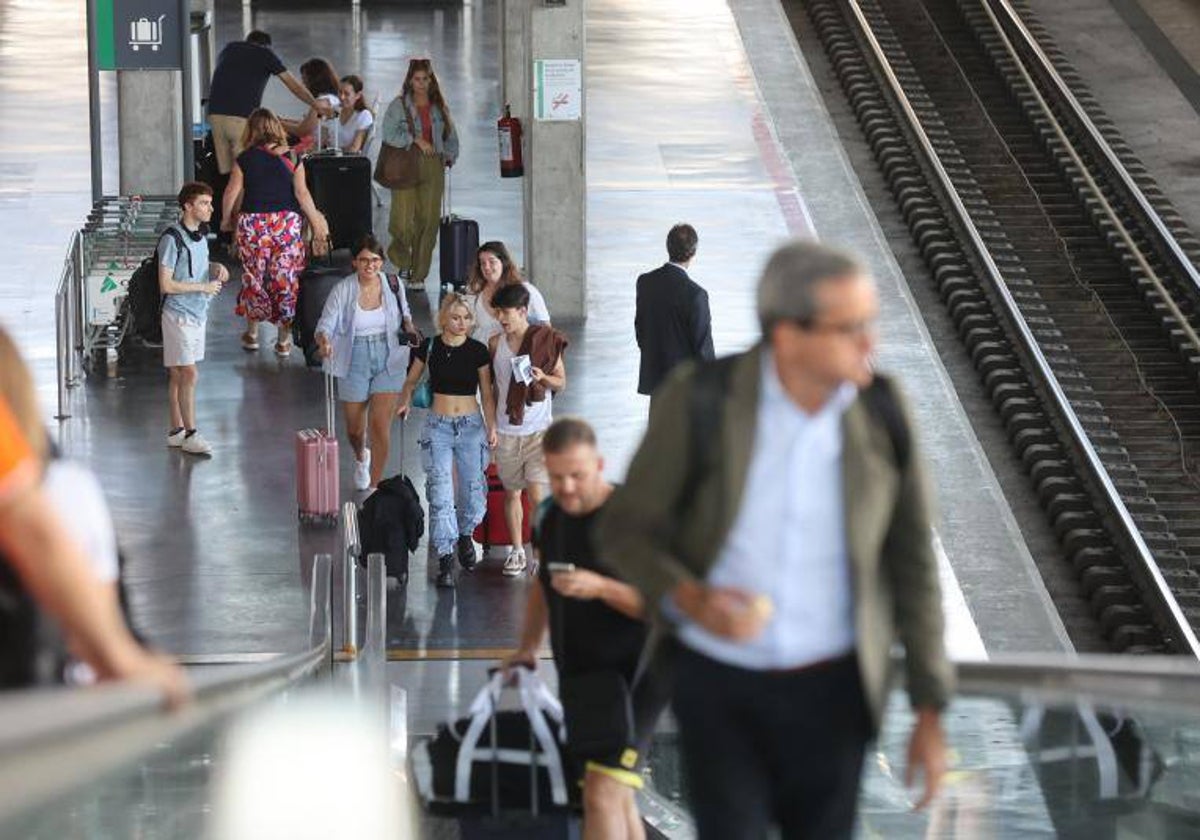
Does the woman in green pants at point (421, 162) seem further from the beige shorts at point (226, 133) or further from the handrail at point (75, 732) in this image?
the handrail at point (75, 732)

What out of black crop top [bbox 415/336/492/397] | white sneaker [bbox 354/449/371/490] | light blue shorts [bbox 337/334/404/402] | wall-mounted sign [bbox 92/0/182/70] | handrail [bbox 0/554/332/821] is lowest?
white sneaker [bbox 354/449/371/490]

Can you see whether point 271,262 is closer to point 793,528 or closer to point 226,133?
point 226,133

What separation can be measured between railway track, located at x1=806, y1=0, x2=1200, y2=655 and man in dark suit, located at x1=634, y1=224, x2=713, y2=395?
9.27ft

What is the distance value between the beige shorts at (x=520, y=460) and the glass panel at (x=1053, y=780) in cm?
666

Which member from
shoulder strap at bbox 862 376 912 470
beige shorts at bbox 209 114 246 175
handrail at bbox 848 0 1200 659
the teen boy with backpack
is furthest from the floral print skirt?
shoulder strap at bbox 862 376 912 470

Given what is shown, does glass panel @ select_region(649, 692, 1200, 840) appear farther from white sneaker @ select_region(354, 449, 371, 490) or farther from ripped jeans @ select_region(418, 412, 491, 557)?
white sneaker @ select_region(354, 449, 371, 490)

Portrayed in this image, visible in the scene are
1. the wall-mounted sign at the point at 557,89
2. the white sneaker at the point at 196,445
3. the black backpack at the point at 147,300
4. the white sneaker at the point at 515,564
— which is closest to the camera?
the white sneaker at the point at 515,564

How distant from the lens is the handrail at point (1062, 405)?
46.3 ft

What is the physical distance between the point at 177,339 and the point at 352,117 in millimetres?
8538

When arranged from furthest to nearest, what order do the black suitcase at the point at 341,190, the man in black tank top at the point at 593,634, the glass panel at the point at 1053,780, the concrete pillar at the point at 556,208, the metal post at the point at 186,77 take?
1. the black suitcase at the point at 341,190
2. the concrete pillar at the point at 556,208
3. the metal post at the point at 186,77
4. the man in black tank top at the point at 593,634
5. the glass panel at the point at 1053,780

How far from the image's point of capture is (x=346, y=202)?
21422mm

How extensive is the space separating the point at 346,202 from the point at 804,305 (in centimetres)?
1733

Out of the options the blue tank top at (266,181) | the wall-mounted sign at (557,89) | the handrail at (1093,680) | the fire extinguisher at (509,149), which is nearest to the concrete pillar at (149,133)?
the fire extinguisher at (509,149)

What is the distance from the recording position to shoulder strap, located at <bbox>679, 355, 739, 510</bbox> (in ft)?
14.7
